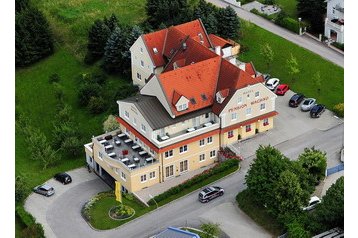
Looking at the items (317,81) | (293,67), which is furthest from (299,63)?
(317,81)

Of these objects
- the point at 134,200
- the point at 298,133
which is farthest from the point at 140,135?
the point at 298,133

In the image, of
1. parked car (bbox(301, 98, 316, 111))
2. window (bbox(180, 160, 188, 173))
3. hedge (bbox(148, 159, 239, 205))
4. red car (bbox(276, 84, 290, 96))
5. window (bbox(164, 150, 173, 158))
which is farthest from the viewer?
red car (bbox(276, 84, 290, 96))

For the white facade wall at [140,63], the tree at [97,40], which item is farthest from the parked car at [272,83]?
the tree at [97,40]

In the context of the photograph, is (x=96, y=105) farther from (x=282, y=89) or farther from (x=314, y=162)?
(x=314, y=162)

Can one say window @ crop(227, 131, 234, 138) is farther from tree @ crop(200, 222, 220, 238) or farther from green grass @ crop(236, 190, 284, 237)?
tree @ crop(200, 222, 220, 238)

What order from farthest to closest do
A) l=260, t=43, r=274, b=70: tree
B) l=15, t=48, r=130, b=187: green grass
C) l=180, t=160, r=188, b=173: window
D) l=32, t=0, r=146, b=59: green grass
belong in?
l=32, t=0, r=146, b=59: green grass < l=260, t=43, r=274, b=70: tree < l=15, t=48, r=130, b=187: green grass < l=180, t=160, r=188, b=173: window

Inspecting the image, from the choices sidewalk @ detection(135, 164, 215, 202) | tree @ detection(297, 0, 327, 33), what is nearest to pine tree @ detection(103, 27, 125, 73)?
sidewalk @ detection(135, 164, 215, 202)
